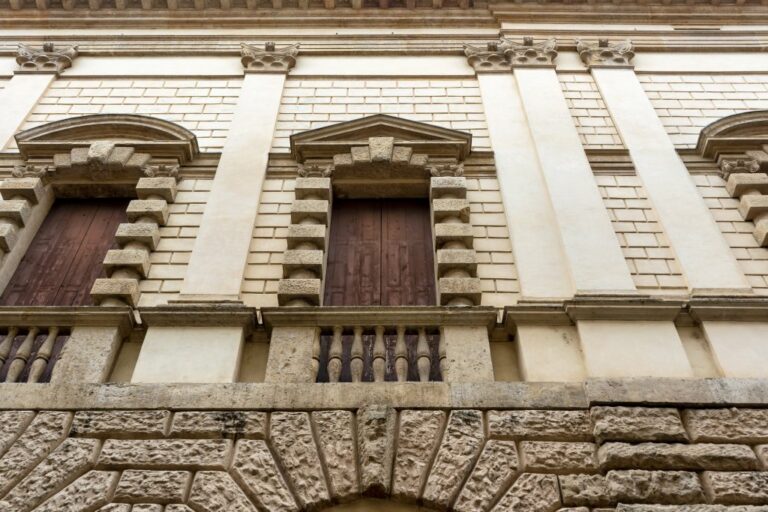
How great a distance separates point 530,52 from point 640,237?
4613mm

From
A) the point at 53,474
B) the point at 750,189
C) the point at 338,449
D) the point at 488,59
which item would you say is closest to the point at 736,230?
the point at 750,189

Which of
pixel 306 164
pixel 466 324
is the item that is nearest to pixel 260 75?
pixel 306 164

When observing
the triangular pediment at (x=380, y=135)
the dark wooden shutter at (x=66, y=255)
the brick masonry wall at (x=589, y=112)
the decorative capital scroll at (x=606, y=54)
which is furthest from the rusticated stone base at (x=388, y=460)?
the decorative capital scroll at (x=606, y=54)

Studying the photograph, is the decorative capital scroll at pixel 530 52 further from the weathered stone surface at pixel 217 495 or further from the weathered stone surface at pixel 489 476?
the weathered stone surface at pixel 217 495

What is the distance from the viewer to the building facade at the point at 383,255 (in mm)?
5094

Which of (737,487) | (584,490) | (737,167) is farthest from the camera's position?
(737,167)

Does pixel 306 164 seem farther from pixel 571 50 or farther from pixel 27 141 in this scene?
pixel 571 50

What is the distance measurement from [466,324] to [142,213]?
4206 mm

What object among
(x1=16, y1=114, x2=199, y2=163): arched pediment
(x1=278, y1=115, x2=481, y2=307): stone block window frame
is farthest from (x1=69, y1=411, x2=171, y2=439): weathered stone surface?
(x1=16, y1=114, x2=199, y2=163): arched pediment

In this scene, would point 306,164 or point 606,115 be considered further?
point 606,115

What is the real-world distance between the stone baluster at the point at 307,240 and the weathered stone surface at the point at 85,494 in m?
2.38

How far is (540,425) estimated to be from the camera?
5.28m

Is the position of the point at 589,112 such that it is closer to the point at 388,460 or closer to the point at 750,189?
the point at 750,189

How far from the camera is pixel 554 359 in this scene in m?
6.12
